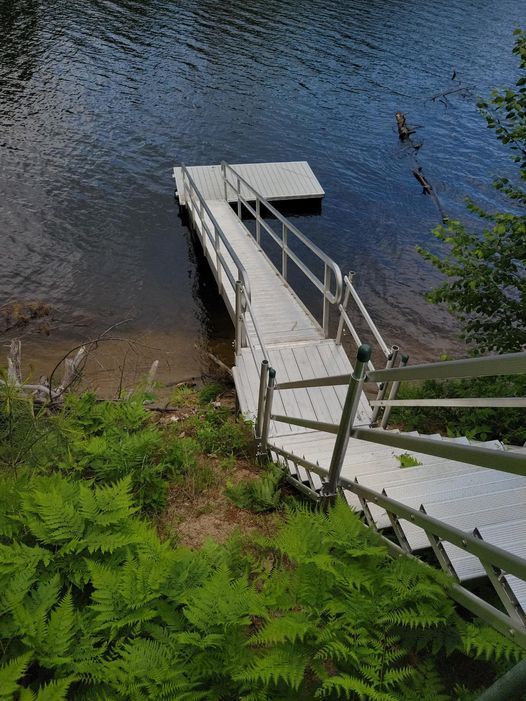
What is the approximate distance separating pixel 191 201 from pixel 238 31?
58.3 feet

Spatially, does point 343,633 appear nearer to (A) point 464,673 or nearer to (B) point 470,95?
(A) point 464,673

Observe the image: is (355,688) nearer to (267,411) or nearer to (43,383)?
(267,411)

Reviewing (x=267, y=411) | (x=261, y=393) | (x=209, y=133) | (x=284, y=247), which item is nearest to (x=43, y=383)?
(x=261, y=393)

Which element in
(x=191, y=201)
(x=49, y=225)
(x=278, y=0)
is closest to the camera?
(x=191, y=201)

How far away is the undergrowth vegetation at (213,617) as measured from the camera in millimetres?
1772

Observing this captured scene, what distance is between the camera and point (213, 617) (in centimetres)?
204

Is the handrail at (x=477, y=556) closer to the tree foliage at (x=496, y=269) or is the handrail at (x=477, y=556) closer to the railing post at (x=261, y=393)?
the railing post at (x=261, y=393)

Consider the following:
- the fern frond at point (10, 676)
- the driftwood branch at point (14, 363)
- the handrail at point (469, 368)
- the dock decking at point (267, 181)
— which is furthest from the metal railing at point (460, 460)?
the dock decking at point (267, 181)

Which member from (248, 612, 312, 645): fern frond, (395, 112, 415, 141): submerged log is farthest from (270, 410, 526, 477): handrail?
(395, 112, 415, 141): submerged log

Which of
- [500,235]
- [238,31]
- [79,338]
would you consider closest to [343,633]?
[500,235]

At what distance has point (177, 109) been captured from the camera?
17875mm

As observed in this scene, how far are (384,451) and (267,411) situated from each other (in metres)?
1.04

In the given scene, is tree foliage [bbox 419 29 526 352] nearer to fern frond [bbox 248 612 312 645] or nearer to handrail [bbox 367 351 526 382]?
handrail [bbox 367 351 526 382]

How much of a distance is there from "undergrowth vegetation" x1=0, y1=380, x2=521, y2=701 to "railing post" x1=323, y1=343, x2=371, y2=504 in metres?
0.40
